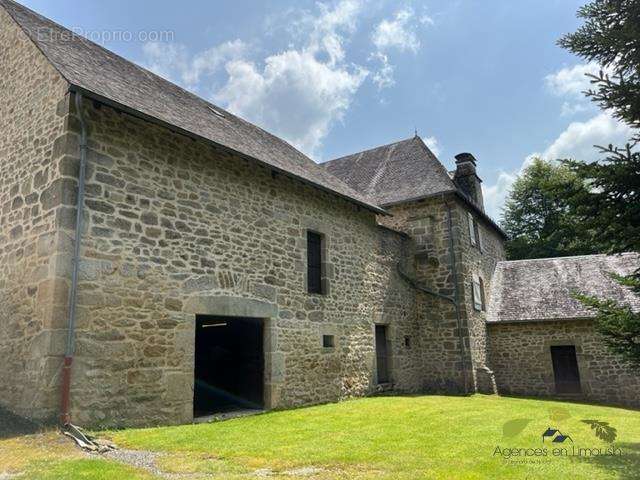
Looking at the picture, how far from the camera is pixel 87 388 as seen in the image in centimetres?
590

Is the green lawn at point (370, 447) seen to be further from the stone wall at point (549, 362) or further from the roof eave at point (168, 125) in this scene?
the stone wall at point (549, 362)

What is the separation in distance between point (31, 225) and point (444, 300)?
35.3ft

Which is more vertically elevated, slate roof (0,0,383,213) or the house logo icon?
slate roof (0,0,383,213)

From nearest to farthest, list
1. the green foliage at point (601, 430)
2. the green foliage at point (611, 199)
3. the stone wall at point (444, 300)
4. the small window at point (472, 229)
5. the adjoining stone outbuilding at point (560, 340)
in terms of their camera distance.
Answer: the green foliage at point (601, 430) → the green foliage at point (611, 199) → the stone wall at point (444, 300) → the adjoining stone outbuilding at point (560, 340) → the small window at point (472, 229)

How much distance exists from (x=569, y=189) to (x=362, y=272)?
6.70 m

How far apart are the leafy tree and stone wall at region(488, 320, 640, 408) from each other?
890 centimetres

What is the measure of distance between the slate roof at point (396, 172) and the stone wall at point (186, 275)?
12.5ft

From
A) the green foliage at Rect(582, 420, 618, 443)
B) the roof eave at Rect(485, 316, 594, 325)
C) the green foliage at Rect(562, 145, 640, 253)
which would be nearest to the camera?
the green foliage at Rect(582, 420, 618, 443)

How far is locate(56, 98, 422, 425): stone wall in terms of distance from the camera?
6316 mm

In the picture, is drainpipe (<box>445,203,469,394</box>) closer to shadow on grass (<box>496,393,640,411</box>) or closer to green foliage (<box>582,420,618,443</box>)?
shadow on grass (<box>496,393,640,411</box>)

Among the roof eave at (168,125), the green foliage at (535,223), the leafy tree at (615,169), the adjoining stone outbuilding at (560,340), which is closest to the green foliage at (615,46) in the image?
the leafy tree at (615,169)

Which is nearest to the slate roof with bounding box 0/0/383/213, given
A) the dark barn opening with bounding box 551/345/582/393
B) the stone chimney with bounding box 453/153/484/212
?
the stone chimney with bounding box 453/153/484/212

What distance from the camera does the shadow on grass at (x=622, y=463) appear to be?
4.25 m

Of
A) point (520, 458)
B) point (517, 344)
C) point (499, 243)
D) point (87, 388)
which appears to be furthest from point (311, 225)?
point (499, 243)
